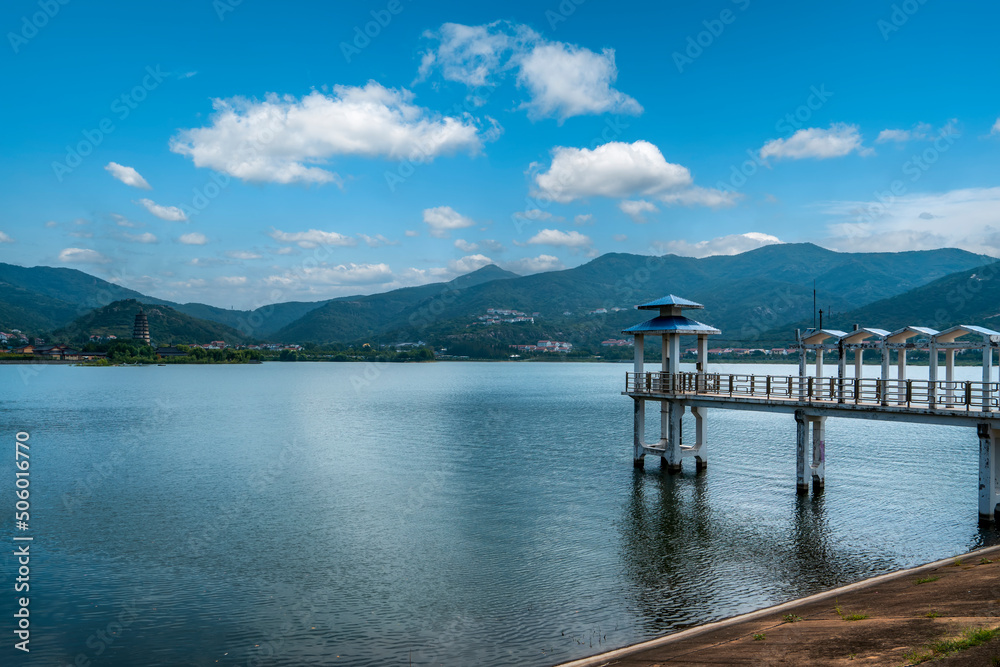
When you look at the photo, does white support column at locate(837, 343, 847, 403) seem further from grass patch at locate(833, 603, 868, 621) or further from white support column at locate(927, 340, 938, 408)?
grass patch at locate(833, 603, 868, 621)

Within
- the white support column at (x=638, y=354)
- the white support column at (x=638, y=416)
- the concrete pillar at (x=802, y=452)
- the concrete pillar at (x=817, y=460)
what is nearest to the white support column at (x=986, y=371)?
the concrete pillar at (x=802, y=452)

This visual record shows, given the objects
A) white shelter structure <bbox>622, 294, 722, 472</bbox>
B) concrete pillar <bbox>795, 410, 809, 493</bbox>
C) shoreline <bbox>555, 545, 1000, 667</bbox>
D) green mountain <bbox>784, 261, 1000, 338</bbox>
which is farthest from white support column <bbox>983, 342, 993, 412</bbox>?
green mountain <bbox>784, 261, 1000, 338</bbox>

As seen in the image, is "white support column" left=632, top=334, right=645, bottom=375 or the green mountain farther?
the green mountain

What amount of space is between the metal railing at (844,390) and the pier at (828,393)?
0.04 metres

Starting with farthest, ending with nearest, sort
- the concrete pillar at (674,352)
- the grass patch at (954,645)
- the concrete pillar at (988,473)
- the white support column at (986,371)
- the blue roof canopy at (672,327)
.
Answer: the concrete pillar at (674,352)
the blue roof canopy at (672,327)
the concrete pillar at (988,473)
the white support column at (986,371)
the grass patch at (954,645)

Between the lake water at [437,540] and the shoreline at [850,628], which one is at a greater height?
the shoreline at [850,628]

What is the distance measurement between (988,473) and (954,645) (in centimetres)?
1715

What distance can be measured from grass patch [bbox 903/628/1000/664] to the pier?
15.3 metres

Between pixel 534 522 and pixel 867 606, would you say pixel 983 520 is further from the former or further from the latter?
pixel 534 522

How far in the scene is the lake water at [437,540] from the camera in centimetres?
1591

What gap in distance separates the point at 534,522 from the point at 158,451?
3144cm

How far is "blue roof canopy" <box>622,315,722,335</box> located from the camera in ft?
110

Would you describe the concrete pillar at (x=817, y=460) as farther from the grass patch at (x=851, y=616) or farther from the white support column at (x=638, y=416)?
the grass patch at (x=851, y=616)

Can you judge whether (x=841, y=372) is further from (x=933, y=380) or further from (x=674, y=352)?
(x=674, y=352)
